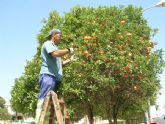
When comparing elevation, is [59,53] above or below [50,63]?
above

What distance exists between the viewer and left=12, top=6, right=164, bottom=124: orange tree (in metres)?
20.2

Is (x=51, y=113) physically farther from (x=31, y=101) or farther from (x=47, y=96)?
(x=31, y=101)

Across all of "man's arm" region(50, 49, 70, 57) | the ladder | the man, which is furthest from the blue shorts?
"man's arm" region(50, 49, 70, 57)

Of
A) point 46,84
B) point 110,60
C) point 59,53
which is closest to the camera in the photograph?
point 59,53

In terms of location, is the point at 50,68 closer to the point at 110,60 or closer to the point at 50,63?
the point at 50,63

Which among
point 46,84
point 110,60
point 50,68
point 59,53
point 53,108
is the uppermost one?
point 110,60

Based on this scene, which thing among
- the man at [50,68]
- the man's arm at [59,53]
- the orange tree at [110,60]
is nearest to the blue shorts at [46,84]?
the man at [50,68]

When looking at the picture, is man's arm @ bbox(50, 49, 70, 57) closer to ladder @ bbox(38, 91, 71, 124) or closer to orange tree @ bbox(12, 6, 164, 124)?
ladder @ bbox(38, 91, 71, 124)

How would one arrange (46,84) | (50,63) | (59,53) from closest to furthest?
1. (59,53)
2. (46,84)
3. (50,63)

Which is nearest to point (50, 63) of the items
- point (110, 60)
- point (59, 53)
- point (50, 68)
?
point (50, 68)

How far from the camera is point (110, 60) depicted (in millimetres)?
19891

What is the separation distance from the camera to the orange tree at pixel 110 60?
20203mm

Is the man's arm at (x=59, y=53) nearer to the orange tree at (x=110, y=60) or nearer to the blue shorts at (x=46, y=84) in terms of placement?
the blue shorts at (x=46, y=84)

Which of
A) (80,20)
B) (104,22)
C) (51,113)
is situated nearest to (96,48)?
(104,22)
